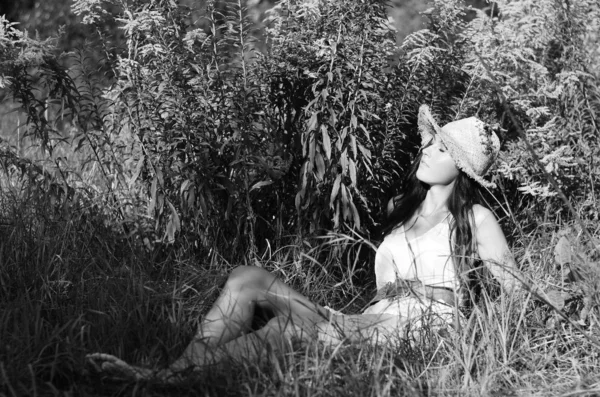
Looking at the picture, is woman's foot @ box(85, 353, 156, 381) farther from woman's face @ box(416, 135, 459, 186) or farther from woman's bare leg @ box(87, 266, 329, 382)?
woman's face @ box(416, 135, 459, 186)

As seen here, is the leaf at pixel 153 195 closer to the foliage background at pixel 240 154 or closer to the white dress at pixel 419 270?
the foliage background at pixel 240 154

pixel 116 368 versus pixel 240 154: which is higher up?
pixel 240 154

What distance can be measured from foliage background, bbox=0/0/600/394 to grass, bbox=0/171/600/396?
2 cm

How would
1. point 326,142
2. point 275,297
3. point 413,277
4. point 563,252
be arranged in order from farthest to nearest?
point 326,142
point 413,277
point 563,252
point 275,297

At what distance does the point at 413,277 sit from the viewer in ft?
11.3

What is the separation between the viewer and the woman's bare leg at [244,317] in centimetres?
286

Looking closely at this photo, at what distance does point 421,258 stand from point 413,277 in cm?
10

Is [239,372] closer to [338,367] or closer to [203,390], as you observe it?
[203,390]

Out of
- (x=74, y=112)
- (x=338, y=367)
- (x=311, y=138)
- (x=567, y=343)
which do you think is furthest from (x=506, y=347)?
(x=74, y=112)

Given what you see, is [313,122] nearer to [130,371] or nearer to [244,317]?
[244,317]

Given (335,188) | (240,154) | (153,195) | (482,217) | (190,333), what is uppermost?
(240,154)

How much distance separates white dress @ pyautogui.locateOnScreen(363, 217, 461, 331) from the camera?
10.5 feet

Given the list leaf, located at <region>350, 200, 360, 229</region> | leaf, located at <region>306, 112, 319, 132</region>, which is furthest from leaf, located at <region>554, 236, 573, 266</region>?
leaf, located at <region>306, 112, 319, 132</region>

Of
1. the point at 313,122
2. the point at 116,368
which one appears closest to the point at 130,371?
the point at 116,368
